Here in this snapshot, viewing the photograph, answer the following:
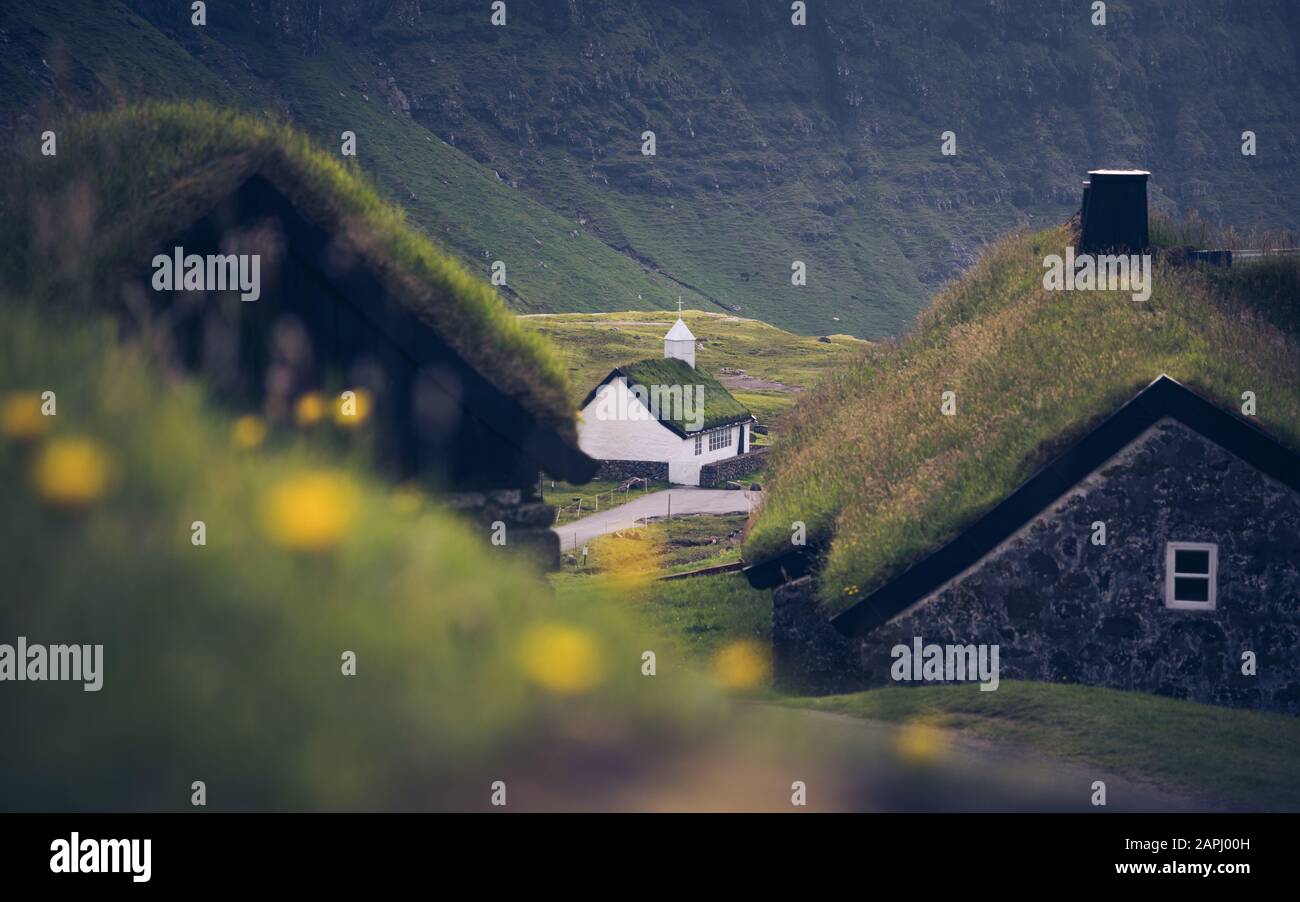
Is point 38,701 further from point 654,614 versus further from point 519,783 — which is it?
point 654,614

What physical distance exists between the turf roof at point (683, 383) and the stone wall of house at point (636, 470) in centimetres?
269

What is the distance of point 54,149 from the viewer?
11977 millimetres

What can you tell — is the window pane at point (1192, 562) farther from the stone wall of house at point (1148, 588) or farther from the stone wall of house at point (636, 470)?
the stone wall of house at point (636, 470)

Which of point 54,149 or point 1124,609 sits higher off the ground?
point 54,149

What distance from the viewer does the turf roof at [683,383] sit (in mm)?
85438

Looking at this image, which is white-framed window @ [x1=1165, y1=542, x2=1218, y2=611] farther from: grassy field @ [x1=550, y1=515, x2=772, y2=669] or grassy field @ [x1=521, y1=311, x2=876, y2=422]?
grassy field @ [x1=521, y1=311, x2=876, y2=422]

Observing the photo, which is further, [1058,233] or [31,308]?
[1058,233]

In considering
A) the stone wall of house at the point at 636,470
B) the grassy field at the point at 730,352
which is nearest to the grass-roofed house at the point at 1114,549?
the stone wall of house at the point at 636,470

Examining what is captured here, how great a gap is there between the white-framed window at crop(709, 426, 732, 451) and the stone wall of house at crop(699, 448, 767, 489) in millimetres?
1047

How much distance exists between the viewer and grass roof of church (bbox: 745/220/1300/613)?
72.7 ft

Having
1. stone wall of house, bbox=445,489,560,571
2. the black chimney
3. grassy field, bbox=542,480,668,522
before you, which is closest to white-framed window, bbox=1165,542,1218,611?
the black chimney

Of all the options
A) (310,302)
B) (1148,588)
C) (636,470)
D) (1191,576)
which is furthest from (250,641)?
(636,470)

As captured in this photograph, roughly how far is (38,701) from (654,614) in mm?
27899
